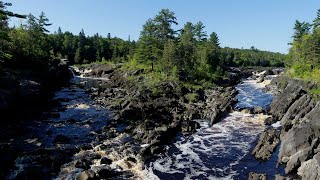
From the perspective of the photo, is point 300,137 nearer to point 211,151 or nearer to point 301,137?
point 301,137

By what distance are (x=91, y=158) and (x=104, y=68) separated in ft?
316

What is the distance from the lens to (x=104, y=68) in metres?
128

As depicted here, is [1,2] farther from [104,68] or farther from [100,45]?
[100,45]

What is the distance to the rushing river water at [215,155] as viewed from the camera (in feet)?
102

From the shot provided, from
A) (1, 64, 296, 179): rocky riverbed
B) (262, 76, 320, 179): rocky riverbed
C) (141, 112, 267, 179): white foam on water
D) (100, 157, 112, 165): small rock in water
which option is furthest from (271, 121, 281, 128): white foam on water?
(100, 157, 112, 165): small rock in water

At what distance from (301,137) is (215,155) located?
9.28m

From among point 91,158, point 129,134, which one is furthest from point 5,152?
point 129,134

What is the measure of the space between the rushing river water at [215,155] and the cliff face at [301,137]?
5.46 feet

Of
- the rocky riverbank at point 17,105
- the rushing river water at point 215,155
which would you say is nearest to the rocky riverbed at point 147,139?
the rushing river water at point 215,155

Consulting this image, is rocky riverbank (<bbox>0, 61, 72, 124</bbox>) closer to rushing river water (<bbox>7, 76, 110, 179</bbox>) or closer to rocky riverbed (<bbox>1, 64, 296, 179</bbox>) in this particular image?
rocky riverbed (<bbox>1, 64, 296, 179</bbox>)

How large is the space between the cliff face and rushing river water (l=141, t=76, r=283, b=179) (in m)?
1.66

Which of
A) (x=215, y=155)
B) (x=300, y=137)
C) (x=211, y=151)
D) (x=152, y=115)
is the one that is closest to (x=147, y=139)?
(x=211, y=151)

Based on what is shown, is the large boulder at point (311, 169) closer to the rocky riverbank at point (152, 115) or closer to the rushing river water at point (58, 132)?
the rocky riverbank at point (152, 115)

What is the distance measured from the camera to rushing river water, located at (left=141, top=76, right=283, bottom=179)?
31.1 metres
